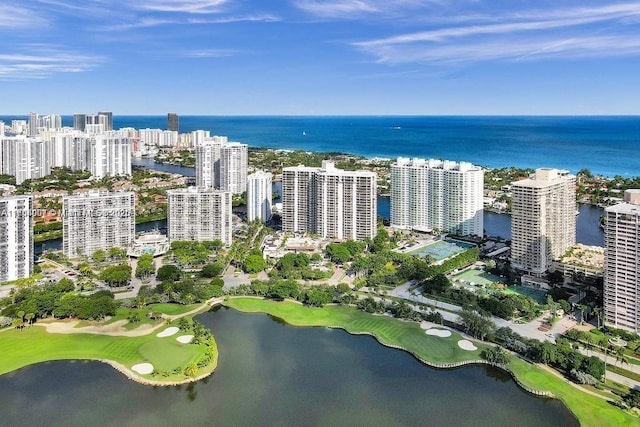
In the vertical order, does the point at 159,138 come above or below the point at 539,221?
above

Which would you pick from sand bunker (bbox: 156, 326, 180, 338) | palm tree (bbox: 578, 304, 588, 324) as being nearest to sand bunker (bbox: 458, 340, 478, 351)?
palm tree (bbox: 578, 304, 588, 324)

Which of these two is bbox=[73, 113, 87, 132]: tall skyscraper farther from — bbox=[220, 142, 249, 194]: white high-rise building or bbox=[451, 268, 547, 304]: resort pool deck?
bbox=[451, 268, 547, 304]: resort pool deck

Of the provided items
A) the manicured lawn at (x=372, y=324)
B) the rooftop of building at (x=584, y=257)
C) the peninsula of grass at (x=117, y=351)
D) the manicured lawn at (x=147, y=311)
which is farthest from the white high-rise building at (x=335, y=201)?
the peninsula of grass at (x=117, y=351)

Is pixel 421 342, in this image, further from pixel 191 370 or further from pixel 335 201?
pixel 335 201

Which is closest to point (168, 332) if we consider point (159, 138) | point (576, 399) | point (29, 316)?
point (29, 316)

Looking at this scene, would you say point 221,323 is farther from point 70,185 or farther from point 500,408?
point 70,185
